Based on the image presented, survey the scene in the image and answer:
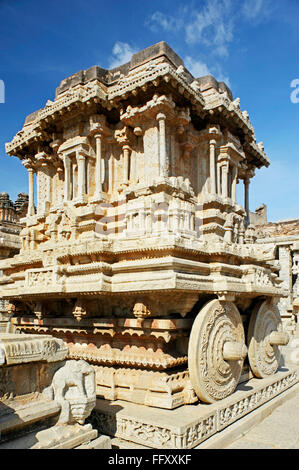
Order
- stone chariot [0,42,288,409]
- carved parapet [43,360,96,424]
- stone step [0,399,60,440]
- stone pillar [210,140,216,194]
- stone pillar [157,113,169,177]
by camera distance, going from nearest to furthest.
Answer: stone step [0,399,60,440]
carved parapet [43,360,96,424]
stone chariot [0,42,288,409]
stone pillar [157,113,169,177]
stone pillar [210,140,216,194]

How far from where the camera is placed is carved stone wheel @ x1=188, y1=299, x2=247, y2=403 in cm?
550

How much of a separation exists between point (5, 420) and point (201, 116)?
7209 mm

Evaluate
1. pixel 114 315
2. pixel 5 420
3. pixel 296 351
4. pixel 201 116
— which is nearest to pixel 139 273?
pixel 114 315

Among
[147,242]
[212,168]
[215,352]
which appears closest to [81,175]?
[212,168]

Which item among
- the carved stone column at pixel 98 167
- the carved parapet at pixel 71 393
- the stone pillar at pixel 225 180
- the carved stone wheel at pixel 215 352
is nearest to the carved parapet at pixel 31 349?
the carved parapet at pixel 71 393

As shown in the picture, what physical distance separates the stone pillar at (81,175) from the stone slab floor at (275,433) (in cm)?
545

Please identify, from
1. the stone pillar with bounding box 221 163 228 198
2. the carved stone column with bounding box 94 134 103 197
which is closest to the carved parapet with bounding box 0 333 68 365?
the carved stone column with bounding box 94 134 103 197

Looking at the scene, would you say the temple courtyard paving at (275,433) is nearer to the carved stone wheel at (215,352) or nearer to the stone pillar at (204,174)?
the carved stone wheel at (215,352)

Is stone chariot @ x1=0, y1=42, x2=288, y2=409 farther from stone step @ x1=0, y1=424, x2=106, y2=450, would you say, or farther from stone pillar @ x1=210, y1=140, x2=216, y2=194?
stone step @ x1=0, y1=424, x2=106, y2=450

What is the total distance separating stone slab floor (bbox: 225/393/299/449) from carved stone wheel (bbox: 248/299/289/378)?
93 cm

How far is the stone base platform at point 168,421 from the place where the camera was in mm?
4707
